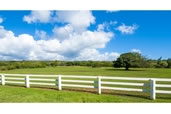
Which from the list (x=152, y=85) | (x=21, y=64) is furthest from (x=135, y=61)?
(x=152, y=85)

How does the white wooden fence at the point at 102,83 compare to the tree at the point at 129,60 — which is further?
the tree at the point at 129,60

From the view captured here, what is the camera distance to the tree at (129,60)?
65.9 metres

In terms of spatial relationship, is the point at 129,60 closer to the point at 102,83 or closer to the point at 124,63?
the point at 124,63

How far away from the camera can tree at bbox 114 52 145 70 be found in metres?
65.9

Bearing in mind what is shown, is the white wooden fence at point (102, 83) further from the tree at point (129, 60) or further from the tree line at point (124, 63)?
the tree at point (129, 60)

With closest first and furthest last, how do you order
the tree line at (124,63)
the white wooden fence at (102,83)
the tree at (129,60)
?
the white wooden fence at (102,83) → the tree line at (124,63) → the tree at (129,60)

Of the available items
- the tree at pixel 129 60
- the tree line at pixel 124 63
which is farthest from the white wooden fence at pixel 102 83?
the tree at pixel 129 60

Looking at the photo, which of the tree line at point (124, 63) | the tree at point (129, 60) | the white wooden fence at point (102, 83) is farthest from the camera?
the tree at point (129, 60)

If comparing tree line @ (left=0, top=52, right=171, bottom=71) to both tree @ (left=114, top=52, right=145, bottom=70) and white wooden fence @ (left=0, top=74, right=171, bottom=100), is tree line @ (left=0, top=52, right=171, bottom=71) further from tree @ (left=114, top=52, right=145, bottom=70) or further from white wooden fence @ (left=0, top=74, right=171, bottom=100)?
white wooden fence @ (left=0, top=74, right=171, bottom=100)
